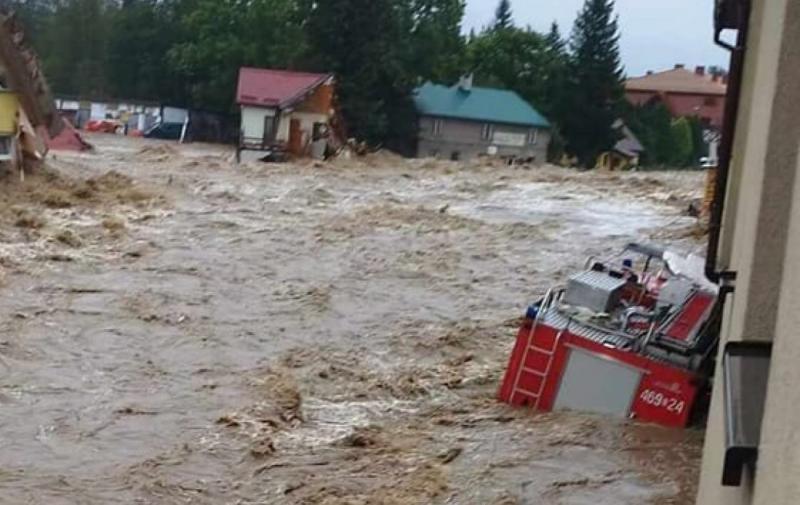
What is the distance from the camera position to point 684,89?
8269cm

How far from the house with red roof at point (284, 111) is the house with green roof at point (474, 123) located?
13.3 m

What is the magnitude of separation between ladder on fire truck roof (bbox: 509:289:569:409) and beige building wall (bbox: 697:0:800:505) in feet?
11.3

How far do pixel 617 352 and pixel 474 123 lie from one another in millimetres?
45703

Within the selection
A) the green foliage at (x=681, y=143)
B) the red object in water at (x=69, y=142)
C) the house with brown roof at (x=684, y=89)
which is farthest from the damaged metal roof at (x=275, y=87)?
the house with brown roof at (x=684, y=89)

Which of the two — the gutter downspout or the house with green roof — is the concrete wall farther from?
the gutter downspout

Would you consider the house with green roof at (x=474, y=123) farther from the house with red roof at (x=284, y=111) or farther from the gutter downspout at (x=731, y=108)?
the gutter downspout at (x=731, y=108)

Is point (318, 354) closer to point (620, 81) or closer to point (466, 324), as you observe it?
point (466, 324)

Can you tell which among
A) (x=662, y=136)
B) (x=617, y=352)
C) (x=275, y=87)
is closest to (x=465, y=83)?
(x=662, y=136)

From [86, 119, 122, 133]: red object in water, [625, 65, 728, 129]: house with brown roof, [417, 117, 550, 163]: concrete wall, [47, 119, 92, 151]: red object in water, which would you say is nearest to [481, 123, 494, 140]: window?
[417, 117, 550, 163]: concrete wall

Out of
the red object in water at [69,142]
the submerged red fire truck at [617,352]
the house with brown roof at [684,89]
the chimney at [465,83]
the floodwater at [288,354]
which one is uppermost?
the house with brown roof at [684,89]

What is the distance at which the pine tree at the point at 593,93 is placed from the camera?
50.8m

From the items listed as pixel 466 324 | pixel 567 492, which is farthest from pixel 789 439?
pixel 466 324

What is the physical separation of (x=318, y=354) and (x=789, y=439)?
8.25m

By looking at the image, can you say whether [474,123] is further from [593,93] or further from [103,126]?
[103,126]
